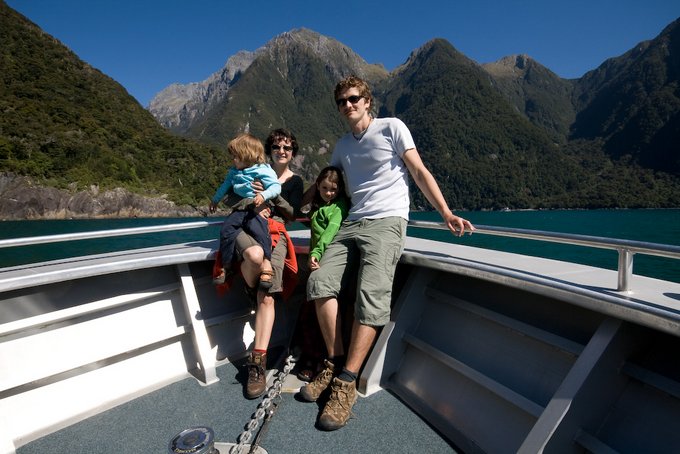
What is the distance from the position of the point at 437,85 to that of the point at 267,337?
215 m

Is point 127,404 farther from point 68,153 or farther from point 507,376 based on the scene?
point 68,153

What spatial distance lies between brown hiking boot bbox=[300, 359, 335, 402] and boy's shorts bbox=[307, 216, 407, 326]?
0.43 m

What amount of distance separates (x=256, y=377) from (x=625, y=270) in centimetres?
202

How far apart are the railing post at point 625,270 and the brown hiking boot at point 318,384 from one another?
5.06 ft

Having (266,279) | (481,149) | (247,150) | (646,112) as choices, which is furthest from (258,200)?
(646,112)

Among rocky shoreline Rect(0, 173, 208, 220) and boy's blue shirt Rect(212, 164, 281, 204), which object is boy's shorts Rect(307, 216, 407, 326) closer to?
boy's blue shirt Rect(212, 164, 281, 204)

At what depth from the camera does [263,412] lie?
201cm

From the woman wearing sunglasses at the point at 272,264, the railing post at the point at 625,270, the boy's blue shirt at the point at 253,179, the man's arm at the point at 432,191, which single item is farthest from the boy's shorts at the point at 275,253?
the railing post at the point at 625,270

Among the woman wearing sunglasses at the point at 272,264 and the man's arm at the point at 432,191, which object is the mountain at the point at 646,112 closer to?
the man's arm at the point at 432,191

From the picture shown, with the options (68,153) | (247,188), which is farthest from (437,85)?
(247,188)

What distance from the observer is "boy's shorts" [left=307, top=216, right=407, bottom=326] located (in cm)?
208

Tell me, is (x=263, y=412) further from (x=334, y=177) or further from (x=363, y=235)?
(x=334, y=177)

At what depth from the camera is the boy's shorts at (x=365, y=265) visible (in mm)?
2078

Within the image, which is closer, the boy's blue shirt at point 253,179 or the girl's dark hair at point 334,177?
the boy's blue shirt at point 253,179
